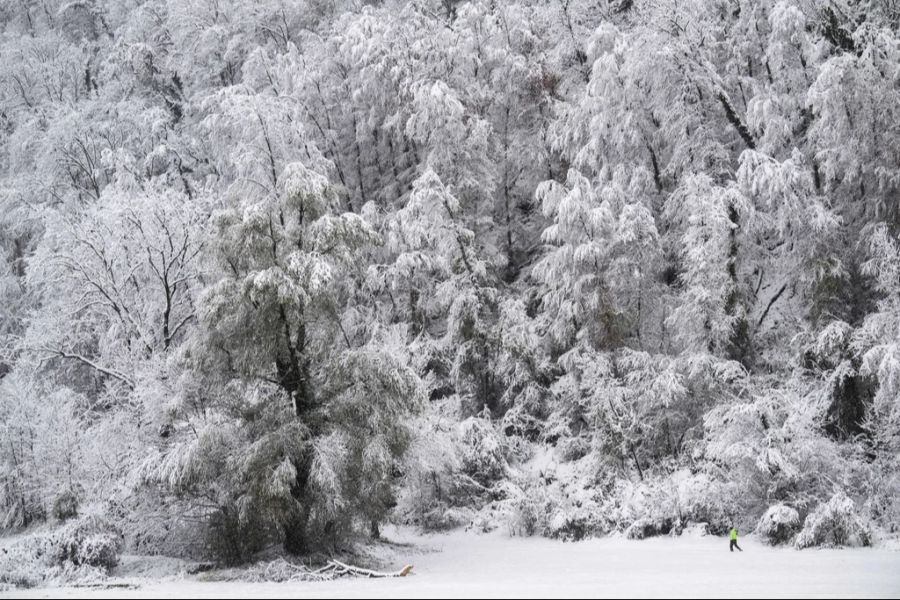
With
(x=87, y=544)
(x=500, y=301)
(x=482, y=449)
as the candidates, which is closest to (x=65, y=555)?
(x=87, y=544)

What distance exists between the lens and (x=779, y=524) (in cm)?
1291

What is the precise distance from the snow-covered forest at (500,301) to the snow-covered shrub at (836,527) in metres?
0.05

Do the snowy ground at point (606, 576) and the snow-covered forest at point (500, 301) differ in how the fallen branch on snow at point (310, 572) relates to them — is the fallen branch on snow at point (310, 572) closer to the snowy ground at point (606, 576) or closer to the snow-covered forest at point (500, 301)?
the snow-covered forest at point (500, 301)

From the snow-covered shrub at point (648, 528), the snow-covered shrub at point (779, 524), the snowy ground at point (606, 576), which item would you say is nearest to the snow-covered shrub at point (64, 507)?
the snowy ground at point (606, 576)

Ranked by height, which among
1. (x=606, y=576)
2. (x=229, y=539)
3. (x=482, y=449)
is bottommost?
(x=606, y=576)

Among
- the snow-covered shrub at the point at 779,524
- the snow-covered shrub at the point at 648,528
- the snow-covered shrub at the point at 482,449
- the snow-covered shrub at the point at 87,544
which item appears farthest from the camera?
the snow-covered shrub at the point at 482,449

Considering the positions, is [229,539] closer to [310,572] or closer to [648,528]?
[310,572]

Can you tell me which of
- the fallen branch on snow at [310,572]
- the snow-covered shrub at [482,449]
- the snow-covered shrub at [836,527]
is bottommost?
the fallen branch on snow at [310,572]

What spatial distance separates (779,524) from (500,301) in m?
9.63

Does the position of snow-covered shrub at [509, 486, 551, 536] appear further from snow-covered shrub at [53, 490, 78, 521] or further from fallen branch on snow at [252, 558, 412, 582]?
snow-covered shrub at [53, 490, 78, 521]

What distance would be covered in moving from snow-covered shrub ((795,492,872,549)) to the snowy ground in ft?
1.22

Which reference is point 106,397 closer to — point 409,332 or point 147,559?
point 147,559

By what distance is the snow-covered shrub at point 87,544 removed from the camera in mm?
13875

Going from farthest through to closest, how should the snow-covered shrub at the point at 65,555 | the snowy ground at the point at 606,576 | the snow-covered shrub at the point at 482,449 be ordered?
1. the snow-covered shrub at the point at 482,449
2. the snow-covered shrub at the point at 65,555
3. the snowy ground at the point at 606,576
